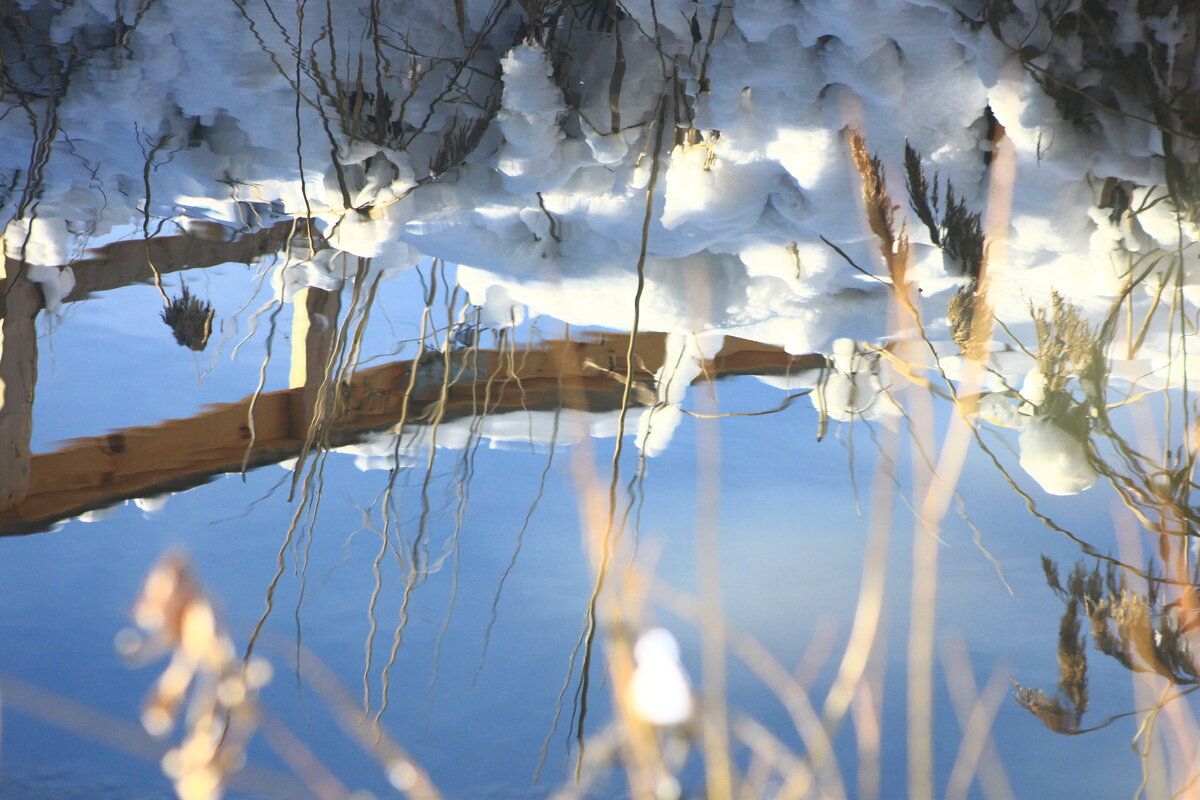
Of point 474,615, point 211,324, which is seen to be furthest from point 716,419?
point 211,324

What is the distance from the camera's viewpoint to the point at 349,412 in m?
0.93

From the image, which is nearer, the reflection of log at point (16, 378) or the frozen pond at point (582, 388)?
the frozen pond at point (582, 388)

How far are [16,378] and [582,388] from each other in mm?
812

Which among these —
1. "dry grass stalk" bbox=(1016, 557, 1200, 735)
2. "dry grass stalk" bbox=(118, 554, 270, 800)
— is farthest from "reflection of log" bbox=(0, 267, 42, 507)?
"dry grass stalk" bbox=(1016, 557, 1200, 735)

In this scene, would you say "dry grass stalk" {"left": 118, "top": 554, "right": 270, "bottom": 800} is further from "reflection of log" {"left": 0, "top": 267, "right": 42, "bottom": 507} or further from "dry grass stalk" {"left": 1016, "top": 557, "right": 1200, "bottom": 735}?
"reflection of log" {"left": 0, "top": 267, "right": 42, "bottom": 507}

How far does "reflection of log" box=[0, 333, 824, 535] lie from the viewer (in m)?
0.92

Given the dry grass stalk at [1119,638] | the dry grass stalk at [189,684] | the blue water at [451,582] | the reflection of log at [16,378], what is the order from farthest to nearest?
the reflection of log at [16,378] → the blue water at [451,582] → the dry grass stalk at [1119,638] → the dry grass stalk at [189,684]

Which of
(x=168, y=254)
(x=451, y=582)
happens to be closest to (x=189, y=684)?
(x=451, y=582)

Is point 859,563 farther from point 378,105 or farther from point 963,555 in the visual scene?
point 378,105

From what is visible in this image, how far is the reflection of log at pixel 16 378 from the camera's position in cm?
102

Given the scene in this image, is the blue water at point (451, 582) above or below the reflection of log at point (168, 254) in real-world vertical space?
below

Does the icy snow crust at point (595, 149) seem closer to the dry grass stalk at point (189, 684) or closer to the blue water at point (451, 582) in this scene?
the blue water at point (451, 582)

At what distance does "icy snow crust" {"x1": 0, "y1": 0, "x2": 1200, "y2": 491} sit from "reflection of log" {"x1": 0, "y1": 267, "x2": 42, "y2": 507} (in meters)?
0.07

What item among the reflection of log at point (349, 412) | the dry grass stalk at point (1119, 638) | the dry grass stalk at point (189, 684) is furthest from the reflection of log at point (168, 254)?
the dry grass stalk at point (1119, 638)
